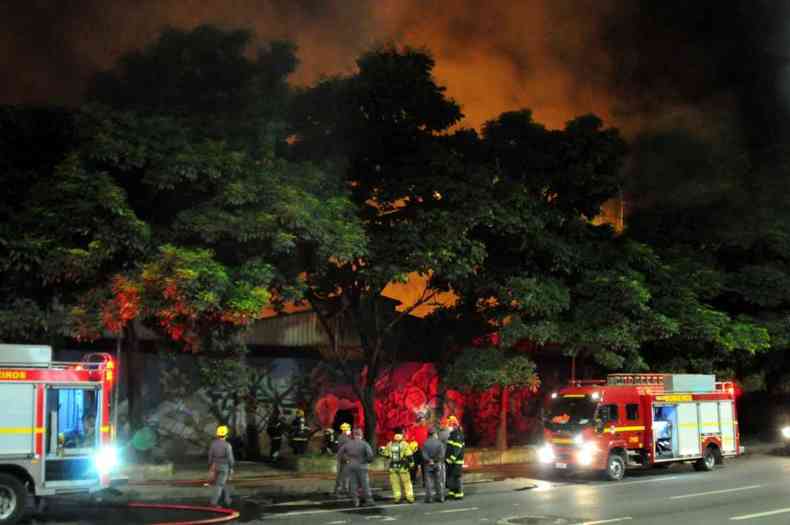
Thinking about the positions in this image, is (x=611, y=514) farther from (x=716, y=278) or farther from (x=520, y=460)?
(x=716, y=278)

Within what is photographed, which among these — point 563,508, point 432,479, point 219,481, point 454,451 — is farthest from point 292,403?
point 563,508

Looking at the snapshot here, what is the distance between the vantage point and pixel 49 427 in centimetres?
1432

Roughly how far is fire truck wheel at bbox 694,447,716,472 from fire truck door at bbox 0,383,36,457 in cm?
1833

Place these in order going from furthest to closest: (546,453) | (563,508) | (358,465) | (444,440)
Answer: (546,453) < (444,440) < (358,465) < (563,508)

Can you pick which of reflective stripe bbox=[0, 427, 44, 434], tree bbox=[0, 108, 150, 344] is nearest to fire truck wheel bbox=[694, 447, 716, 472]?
tree bbox=[0, 108, 150, 344]

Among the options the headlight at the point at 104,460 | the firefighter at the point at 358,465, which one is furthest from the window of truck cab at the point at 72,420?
the firefighter at the point at 358,465

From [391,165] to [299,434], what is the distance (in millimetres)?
8170

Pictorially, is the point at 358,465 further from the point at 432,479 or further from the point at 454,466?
the point at 454,466

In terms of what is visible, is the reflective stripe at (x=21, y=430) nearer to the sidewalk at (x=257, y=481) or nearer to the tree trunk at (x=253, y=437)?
the sidewalk at (x=257, y=481)

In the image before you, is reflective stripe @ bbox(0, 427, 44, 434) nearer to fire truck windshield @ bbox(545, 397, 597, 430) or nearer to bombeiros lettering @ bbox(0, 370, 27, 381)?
bombeiros lettering @ bbox(0, 370, 27, 381)

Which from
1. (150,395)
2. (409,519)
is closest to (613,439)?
(409,519)

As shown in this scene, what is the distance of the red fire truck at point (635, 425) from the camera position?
886 inches

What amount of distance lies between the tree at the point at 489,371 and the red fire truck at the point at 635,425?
1243 mm

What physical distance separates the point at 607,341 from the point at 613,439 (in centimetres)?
365
